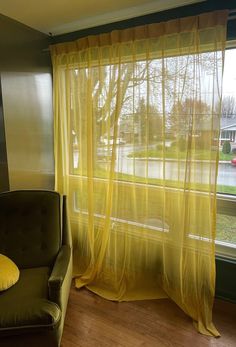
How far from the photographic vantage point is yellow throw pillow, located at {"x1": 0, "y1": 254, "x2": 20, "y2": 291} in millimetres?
1590

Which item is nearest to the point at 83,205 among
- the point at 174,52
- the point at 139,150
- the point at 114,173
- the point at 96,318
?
the point at 114,173

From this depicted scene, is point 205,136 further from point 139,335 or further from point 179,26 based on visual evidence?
point 139,335

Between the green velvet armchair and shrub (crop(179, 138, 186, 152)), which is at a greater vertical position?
shrub (crop(179, 138, 186, 152))

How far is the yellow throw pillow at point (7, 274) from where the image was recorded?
5.22ft

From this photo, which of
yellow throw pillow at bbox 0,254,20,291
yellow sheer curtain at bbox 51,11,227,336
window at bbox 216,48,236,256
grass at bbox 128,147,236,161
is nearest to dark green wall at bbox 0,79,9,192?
yellow sheer curtain at bbox 51,11,227,336

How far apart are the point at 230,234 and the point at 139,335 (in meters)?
1.02

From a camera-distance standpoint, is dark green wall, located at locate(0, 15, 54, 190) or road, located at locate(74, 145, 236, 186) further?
dark green wall, located at locate(0, 15, 54, 190)

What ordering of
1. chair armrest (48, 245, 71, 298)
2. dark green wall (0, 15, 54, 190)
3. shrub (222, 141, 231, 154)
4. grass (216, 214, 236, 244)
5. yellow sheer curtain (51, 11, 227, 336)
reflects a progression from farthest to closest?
dark green wall (0, 15, 54, 190)
grass (216, 214, 236, 244)
shrub (222, 141, 231, 154)
yellow sheer curtain (51, 11, 227, 336)
chair armrest (48, 245, 71, 298)

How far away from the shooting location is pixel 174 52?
6.06 ft

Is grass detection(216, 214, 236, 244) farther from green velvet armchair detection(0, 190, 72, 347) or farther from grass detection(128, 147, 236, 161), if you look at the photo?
green velvet armchair detection(0, 190, 72, 347)

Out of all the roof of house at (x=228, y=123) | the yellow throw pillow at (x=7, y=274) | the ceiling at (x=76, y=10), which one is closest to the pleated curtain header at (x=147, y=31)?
the ceiling at (x=76, y=10)

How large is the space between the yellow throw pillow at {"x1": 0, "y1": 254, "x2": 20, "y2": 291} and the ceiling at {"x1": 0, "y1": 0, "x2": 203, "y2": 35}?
1833 mm

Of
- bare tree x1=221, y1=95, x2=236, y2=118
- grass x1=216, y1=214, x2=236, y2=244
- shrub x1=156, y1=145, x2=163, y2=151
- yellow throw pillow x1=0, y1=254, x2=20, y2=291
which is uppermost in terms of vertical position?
bare tree x1=221, y1=95, x2=236, y2=118

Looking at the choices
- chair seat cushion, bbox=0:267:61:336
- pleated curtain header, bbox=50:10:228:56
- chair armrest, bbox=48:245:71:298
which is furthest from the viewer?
pleated curtain header, bbox=50:10:228:56
